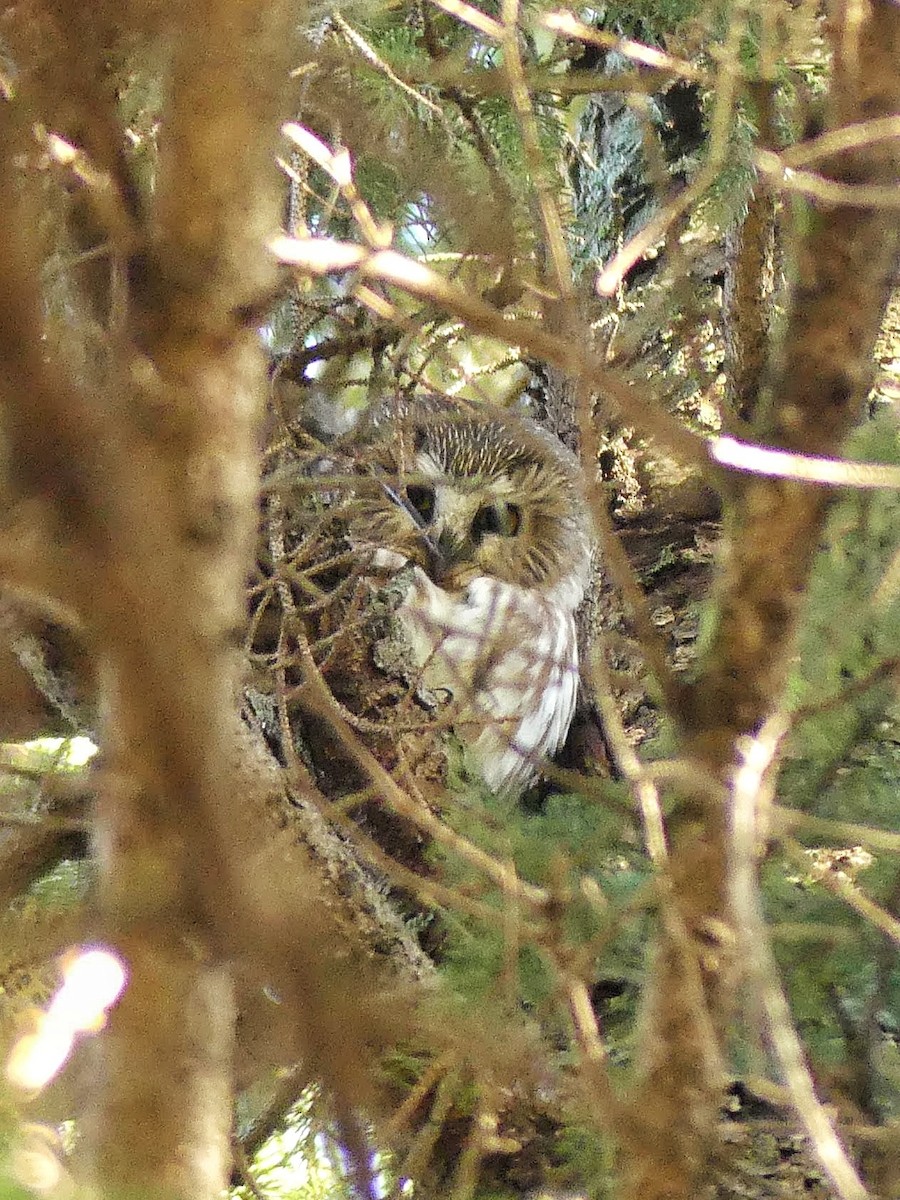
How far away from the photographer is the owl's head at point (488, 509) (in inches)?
64.3

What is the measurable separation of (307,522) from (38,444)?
3.44 feet

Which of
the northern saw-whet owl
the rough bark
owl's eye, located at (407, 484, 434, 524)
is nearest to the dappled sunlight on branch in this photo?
the rough bark

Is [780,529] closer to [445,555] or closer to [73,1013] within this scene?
[73,1013]

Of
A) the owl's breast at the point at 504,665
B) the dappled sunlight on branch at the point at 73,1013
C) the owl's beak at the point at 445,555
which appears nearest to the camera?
the dappled sunlight on branch at the point at 73,1013

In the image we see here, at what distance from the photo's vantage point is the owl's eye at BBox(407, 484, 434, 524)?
1.71 metres

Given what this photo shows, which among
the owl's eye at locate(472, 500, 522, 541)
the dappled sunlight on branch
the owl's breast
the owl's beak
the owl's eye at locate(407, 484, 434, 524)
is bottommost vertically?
the dappled sunlight on branch

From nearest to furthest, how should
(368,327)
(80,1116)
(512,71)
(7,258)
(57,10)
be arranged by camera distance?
(7,258), (80,1116), (57,10), (512,71), (368,327)

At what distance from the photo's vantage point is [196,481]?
38 cm

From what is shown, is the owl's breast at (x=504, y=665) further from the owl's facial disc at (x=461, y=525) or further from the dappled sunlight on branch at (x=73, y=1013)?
the dappled sunlight on branch at (x=73, y=1013)

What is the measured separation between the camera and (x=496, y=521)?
1.83 metres

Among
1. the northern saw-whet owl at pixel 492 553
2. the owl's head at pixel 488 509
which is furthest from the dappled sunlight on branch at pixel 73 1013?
the owl's head at pixel 488 509

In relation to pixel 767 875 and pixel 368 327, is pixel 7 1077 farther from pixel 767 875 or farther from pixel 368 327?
pixel 368 327

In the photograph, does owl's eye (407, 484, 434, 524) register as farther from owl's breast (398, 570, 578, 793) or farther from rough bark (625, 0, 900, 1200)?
rough bark (625, 0, 900, 1200)

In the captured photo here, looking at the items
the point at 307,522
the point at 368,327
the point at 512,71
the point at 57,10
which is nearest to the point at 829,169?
the point at 512,71
